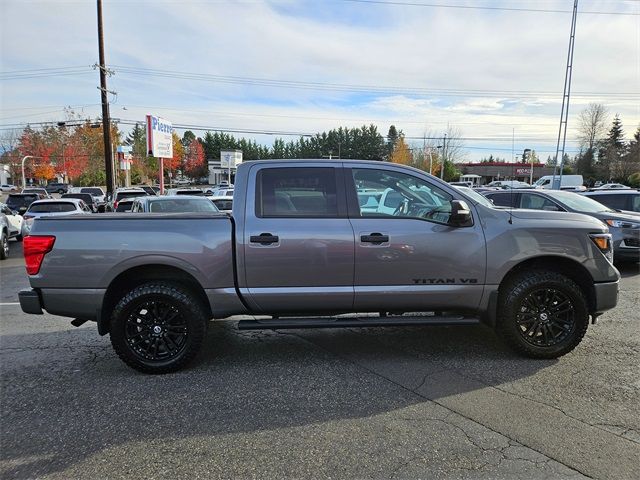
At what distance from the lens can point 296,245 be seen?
4.16 m

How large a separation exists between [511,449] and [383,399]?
1.04 metres

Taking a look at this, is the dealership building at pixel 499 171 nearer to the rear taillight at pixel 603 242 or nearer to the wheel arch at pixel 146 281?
the rear taillight at pixel 603 242

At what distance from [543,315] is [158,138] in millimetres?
22382

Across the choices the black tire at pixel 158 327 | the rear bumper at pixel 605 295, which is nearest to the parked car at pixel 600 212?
the rear bumper at pixel 605 295

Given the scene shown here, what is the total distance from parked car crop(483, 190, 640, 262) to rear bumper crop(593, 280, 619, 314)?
15.2 ft

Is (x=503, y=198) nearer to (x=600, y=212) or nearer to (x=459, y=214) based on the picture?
(x=600, y=212)

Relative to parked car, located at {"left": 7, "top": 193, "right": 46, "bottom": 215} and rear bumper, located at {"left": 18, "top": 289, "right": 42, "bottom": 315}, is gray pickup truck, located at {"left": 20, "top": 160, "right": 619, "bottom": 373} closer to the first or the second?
rear bumper, located at {"left": 18, "top": 289, "right": 42, "bottom": 315}

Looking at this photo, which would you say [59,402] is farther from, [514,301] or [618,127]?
[618,127]

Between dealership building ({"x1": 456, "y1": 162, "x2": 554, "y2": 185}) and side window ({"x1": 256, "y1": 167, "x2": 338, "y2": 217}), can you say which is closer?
side window ({"x1": 256, "y1": 167, "x2": 338, "y2": 217})

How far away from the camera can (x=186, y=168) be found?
9850cm

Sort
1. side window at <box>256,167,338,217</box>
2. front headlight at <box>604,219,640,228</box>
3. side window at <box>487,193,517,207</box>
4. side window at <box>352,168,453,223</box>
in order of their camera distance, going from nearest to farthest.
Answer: side window at <box>256,167,338,217</box>, side window at <box>352,168,453,223</box>, front headlight at <box>604,219,640,228</box>, side window at <box>487,193,517,207</box>

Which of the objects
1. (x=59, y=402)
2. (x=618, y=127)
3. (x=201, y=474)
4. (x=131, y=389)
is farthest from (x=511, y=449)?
(x=618, y=127)

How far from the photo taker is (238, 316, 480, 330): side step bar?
167 inches

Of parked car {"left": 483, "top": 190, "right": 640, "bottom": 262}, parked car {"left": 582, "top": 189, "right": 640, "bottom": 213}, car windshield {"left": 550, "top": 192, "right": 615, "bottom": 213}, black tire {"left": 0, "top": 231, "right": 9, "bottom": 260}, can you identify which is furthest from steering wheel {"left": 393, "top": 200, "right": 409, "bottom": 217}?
black tire {"left": 0, "top": 231, "right": 9, "bottom": 260}
